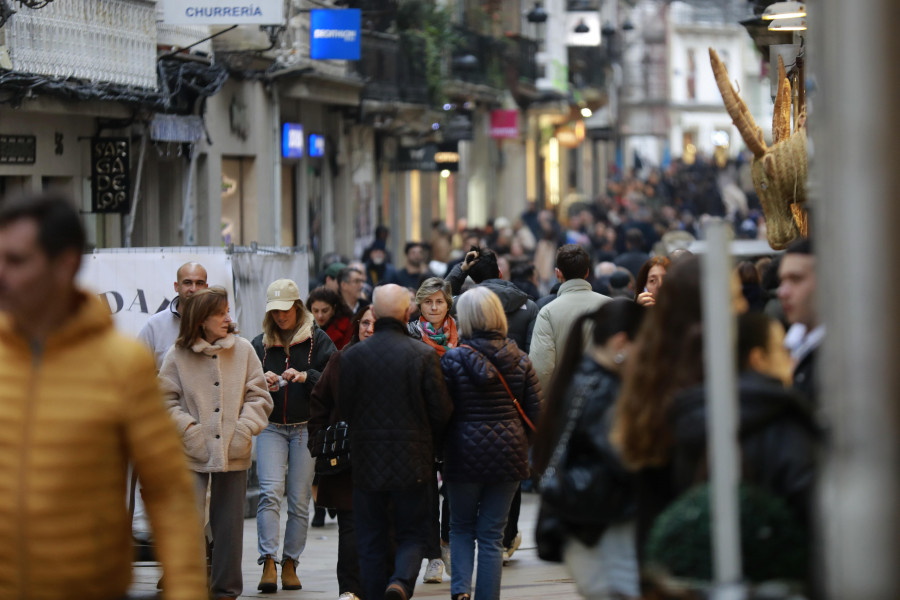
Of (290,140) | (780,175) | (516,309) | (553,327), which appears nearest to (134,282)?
(516,309)

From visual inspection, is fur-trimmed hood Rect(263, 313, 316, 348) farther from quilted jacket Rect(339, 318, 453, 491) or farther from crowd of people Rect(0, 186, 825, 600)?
quilted jacket Rect(339, 318, 453, 491)

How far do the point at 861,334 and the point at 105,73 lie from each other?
14.5 meters

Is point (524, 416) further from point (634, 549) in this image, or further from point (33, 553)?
point (33, 553)

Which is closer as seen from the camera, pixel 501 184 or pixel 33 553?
pixel 33 553

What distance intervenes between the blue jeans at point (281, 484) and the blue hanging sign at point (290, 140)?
14.4 meters

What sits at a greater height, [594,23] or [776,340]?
[594,23]

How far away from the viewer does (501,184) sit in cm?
4516

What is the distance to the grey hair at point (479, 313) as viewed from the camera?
27.6 feet

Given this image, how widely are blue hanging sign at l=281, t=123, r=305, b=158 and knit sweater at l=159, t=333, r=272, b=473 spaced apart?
15.5 metres

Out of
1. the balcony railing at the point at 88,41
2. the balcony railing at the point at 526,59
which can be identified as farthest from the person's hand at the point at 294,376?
the balcony railing at the point at 526,59

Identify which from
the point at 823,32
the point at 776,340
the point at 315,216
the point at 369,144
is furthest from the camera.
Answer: the point at 369,144

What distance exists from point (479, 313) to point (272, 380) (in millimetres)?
1688

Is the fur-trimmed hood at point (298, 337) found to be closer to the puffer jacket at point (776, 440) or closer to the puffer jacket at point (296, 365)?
the puffer jacket at point (296, 365)

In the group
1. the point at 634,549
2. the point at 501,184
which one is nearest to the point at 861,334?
the point at 634,549
